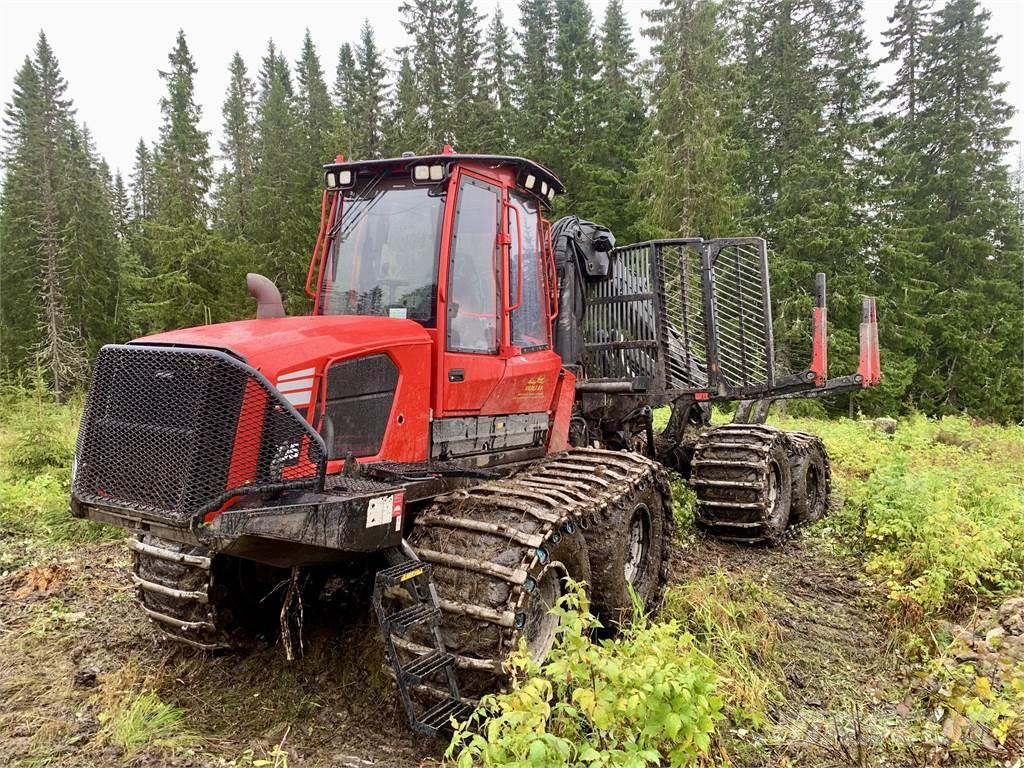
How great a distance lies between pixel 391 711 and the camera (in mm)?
4176

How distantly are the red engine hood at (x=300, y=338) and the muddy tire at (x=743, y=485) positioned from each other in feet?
14.5

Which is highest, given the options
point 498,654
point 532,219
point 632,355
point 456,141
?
point 456,141

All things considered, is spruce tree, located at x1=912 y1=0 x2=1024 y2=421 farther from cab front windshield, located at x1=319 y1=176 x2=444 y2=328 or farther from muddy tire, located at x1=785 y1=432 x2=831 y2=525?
cab front windshield, located at x1=319 y1=176 x2=444 y2=328

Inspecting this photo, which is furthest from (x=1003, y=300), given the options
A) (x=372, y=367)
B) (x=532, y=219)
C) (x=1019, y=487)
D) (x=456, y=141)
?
(x=372, y=367)

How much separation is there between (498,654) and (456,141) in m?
22.9

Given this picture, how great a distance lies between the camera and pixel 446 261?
14.5 feet

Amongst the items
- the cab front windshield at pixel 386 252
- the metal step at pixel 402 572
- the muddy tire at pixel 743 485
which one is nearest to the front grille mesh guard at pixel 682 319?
the muddy tire at pixel 743 485

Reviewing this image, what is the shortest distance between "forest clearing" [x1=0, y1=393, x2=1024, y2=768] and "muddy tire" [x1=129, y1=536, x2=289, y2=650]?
0.80 ft

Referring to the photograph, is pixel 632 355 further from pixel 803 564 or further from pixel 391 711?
pixel 391 711

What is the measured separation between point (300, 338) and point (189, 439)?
80 cm

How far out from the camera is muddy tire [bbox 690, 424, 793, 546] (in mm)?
7438

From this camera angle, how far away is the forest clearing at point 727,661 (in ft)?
12.0

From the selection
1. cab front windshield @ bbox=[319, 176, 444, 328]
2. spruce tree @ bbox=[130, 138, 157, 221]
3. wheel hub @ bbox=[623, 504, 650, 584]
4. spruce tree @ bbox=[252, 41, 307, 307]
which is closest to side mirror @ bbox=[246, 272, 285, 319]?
cab front windshield @ bbox=[319, 176, 444, 328]

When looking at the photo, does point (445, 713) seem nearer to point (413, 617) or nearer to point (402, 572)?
point (413, 617)
